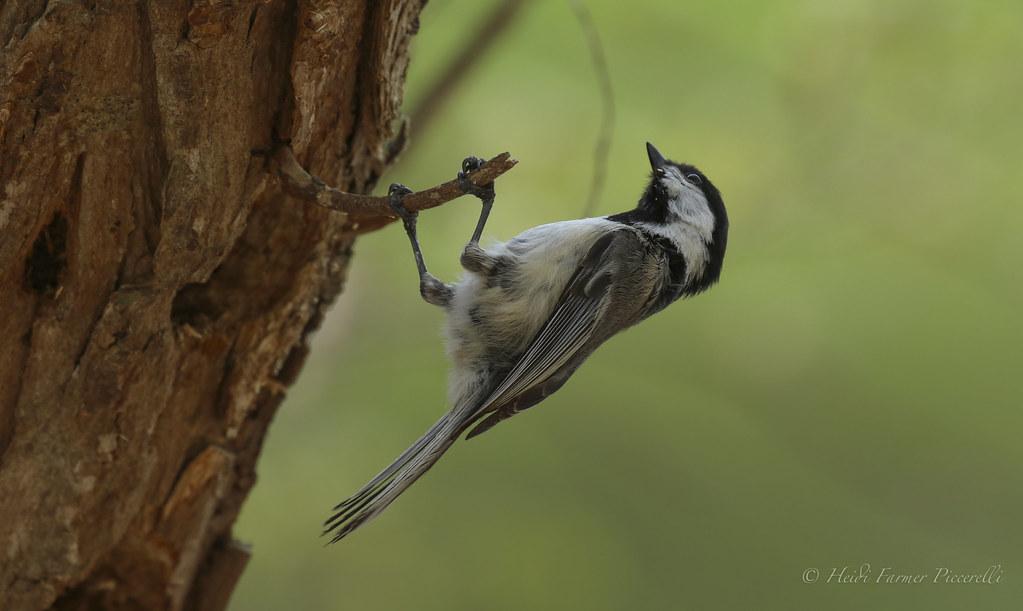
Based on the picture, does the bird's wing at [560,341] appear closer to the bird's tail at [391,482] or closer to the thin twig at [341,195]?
the bird's tail at [391,482]

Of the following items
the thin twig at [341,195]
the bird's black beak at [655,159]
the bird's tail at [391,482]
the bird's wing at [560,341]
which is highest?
the bird's black beak at [655,159]

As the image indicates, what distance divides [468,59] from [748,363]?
1.85 meters

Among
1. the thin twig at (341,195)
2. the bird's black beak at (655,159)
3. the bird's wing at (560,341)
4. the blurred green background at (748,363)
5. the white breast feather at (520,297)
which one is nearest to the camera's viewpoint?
the thin twig at (341,195)

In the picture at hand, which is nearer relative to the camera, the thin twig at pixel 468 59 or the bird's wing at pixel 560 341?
the bird's wing at pixel 560 341

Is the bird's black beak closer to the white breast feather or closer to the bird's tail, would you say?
the white breast feather

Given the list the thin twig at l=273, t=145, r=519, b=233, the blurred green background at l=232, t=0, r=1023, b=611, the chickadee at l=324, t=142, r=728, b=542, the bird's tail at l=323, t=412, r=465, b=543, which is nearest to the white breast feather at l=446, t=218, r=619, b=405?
the chickadee at l=324, t=142, r=728, b=542

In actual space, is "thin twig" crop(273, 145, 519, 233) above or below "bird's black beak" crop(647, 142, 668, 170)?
below

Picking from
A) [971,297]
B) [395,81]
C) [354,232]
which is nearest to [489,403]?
[354,232]

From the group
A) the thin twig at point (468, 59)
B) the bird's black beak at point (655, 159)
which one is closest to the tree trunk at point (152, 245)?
the thin twig at point (468, 59)

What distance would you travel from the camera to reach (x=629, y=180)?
3885 mm

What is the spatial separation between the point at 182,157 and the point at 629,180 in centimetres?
241

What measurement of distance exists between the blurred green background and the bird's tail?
1483mm

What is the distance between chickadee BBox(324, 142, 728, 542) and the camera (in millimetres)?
2383

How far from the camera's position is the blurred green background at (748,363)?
3770 mm
